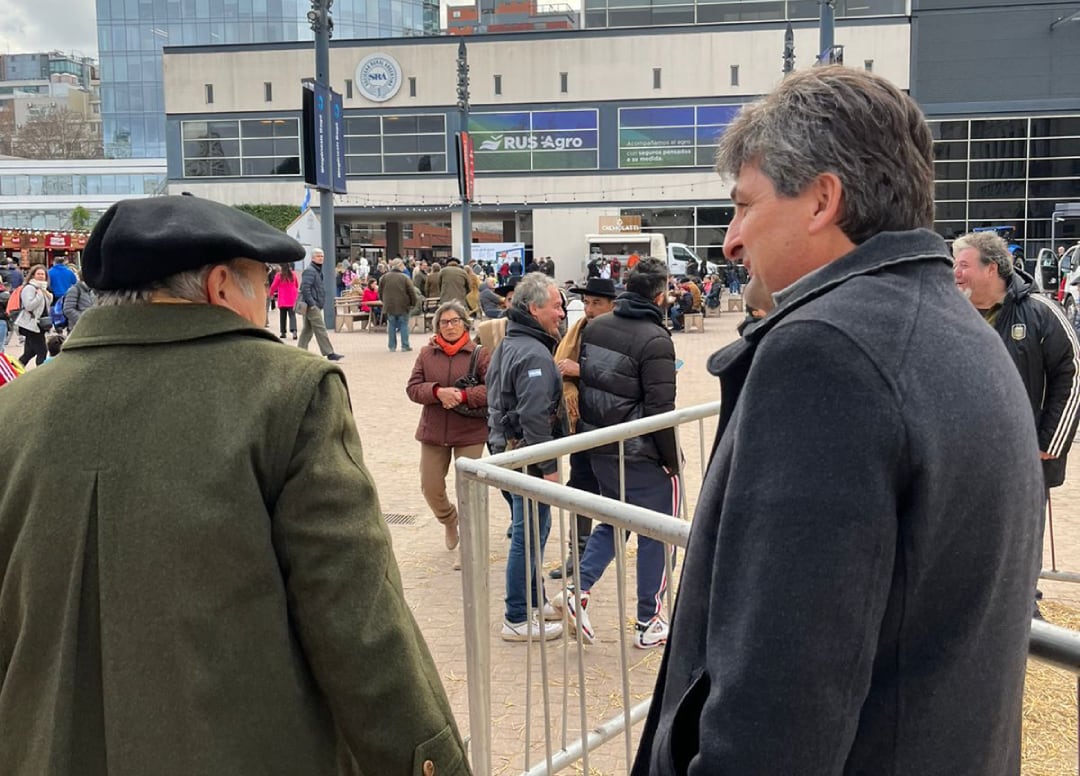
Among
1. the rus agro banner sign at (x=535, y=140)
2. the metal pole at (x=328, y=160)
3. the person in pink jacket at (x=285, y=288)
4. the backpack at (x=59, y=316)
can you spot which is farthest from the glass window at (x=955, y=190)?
the backpack at (x=59, y=316)

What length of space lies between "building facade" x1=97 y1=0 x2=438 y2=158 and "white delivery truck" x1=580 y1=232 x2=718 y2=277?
62.3 meters

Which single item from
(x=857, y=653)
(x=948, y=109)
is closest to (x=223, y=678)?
(x=857, y=653)

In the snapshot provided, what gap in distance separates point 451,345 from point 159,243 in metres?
4.70

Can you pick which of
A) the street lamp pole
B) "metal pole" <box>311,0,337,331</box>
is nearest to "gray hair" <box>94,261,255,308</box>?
"metal pole" <box>311,0,337,331</box>

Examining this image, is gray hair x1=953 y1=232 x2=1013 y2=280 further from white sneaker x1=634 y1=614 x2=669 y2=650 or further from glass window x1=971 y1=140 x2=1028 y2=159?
glass window x1=971 y1=140 x2=1028 y2=159

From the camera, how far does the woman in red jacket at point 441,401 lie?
651cm

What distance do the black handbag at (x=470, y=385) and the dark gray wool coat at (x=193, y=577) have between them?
4.54 meters

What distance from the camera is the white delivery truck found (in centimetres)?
3525

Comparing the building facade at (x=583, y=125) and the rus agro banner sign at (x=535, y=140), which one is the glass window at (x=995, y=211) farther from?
the rus agro banner sign at (x=535, y=140)

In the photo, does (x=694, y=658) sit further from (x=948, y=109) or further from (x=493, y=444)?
(x=948, y=109)

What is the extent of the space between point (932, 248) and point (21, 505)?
1.61 meters

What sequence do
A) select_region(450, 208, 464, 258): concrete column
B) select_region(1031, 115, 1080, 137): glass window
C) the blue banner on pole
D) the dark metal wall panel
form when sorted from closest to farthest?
the blue banner on pole, select_region(1031, 115, 1080, 137): glass window, the dark metal wall panel, select_region(450, 208, 464, 258): concrete column

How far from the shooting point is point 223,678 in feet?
5.84

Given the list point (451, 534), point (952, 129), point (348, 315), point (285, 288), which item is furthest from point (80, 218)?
point (451, 534)
